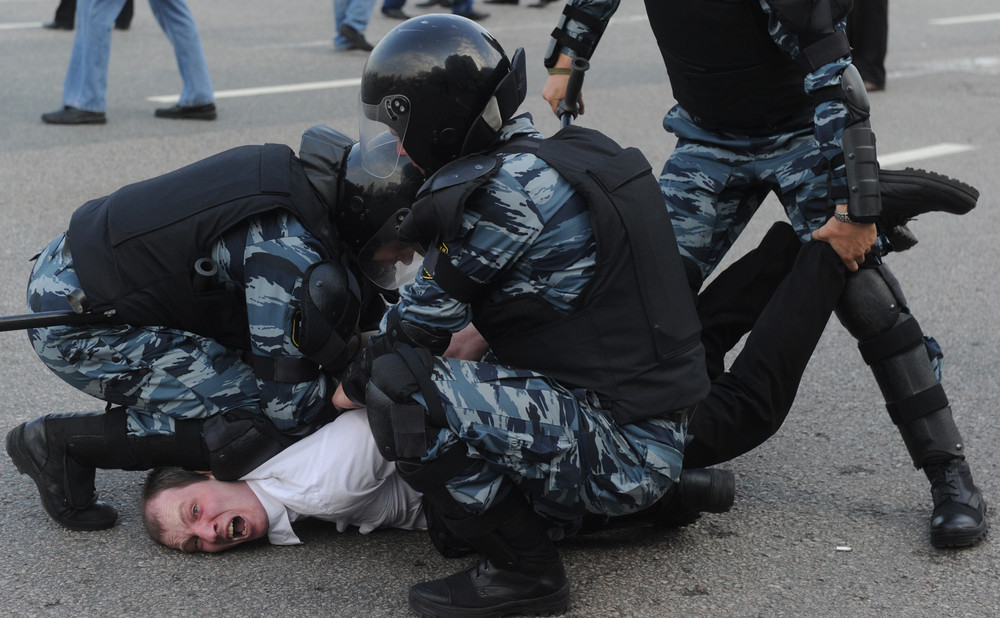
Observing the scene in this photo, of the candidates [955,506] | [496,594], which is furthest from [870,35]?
[496,594]

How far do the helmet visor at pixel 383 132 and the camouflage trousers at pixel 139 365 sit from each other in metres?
0.62

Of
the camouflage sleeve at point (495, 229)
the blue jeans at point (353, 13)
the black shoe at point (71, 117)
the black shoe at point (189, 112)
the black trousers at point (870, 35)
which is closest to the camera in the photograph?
the camouflage sleeve at point (495, 229)

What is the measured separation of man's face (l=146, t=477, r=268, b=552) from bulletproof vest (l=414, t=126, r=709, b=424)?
2.56 ft

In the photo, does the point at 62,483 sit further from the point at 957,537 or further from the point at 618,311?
the point at 957,537

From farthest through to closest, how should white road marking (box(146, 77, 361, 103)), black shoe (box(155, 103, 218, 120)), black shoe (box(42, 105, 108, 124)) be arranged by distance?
1. white road marking (box(146, 77, 361, 103))
2. black shoe (box(155, 103, 218, 120))
3. black shoe (box(42, 105, 108, 124))

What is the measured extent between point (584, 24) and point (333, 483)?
5.00 ft

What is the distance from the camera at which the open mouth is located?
2830 mm

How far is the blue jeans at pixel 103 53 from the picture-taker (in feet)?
22.1

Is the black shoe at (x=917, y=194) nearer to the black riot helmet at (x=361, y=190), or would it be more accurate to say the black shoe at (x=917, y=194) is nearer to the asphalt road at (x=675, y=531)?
the asphalt road at (x=675, y=531)

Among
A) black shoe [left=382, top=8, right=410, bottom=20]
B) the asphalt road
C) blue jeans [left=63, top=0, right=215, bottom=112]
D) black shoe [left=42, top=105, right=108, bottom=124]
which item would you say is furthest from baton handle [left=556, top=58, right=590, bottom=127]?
black shoe [left=382, top=8, right=410, bottom=20]

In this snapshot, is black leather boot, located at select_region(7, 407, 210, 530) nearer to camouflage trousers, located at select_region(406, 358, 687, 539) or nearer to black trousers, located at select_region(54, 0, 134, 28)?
camouflage trousers, located at select_region(406, 358, 687, 539)


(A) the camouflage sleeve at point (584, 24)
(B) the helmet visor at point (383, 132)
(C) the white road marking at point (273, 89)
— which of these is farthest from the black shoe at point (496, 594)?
(C) the white road marking at point (273, 89)

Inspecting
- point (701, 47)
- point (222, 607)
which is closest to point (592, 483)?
point (222, 607)

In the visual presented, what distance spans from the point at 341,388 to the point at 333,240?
1.21 ft
